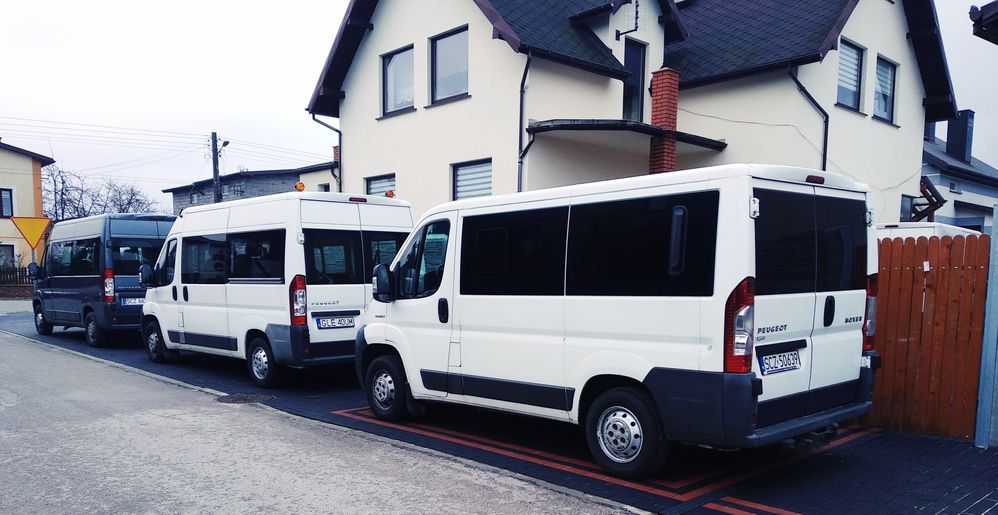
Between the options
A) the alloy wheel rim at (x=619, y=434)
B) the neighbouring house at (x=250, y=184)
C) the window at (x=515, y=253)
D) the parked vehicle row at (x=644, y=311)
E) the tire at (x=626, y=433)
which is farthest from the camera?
the neighbouring house at (x=250, y=184)

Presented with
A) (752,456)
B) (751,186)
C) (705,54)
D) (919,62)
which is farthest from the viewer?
(919,62)

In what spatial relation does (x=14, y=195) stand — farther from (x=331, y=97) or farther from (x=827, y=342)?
(x=827, y=342)

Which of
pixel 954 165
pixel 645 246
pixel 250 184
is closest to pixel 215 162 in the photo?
pixel 250 184

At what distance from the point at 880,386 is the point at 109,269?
13.1 m

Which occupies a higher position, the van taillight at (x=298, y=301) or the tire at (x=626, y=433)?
the van taillight at (x=298, y=301)

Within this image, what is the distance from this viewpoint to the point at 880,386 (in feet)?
23.3

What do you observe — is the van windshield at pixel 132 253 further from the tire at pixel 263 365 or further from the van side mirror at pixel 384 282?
the van side mirror at pixel 384 282

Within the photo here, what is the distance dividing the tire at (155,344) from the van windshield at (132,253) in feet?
6.30

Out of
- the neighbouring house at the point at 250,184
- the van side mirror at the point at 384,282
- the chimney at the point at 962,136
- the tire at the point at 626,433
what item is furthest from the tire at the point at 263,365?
the chimney at the point at 962,136

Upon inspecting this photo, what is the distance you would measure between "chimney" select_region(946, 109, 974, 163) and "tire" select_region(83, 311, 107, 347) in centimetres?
3390

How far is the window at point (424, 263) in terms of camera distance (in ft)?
22.3

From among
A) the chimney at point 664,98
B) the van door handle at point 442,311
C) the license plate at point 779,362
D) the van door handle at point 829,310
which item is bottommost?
the license plate at point 779,362

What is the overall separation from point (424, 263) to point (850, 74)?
1275 centimetres

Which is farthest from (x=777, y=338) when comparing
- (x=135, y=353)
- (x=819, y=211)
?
(x=135, y=353)
